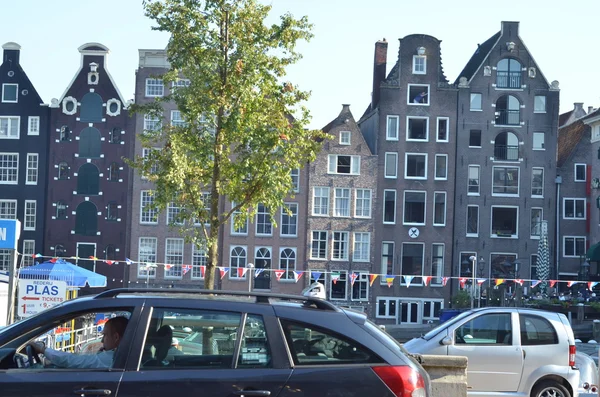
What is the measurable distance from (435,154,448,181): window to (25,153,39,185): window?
23.4 metres

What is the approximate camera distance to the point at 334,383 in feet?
21.7

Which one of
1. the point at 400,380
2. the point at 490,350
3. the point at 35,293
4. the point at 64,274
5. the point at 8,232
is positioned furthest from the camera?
the point at 64,274

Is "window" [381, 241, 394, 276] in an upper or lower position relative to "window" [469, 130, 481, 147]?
lower

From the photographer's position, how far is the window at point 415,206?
5238cm

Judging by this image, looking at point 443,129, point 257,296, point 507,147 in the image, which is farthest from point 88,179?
point 257,296

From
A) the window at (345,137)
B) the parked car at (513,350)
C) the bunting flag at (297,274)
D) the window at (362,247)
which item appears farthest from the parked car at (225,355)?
the window at (345,137)

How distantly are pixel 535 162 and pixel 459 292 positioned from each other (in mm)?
9120

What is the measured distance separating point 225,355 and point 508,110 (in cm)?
4844

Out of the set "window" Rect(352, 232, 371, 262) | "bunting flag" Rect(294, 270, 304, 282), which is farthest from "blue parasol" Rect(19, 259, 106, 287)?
"window" Rect(352, 232, 371, 262)

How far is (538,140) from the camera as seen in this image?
5303 cm

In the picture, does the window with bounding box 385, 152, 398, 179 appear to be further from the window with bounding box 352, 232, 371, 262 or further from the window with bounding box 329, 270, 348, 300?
the window with bounding box 329, 270, 348, 300

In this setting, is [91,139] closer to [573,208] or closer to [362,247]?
[362,247]

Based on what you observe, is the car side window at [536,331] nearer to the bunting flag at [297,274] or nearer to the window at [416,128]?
the bunting flag at [297,274]

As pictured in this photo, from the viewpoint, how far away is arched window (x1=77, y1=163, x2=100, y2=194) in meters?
52.3
